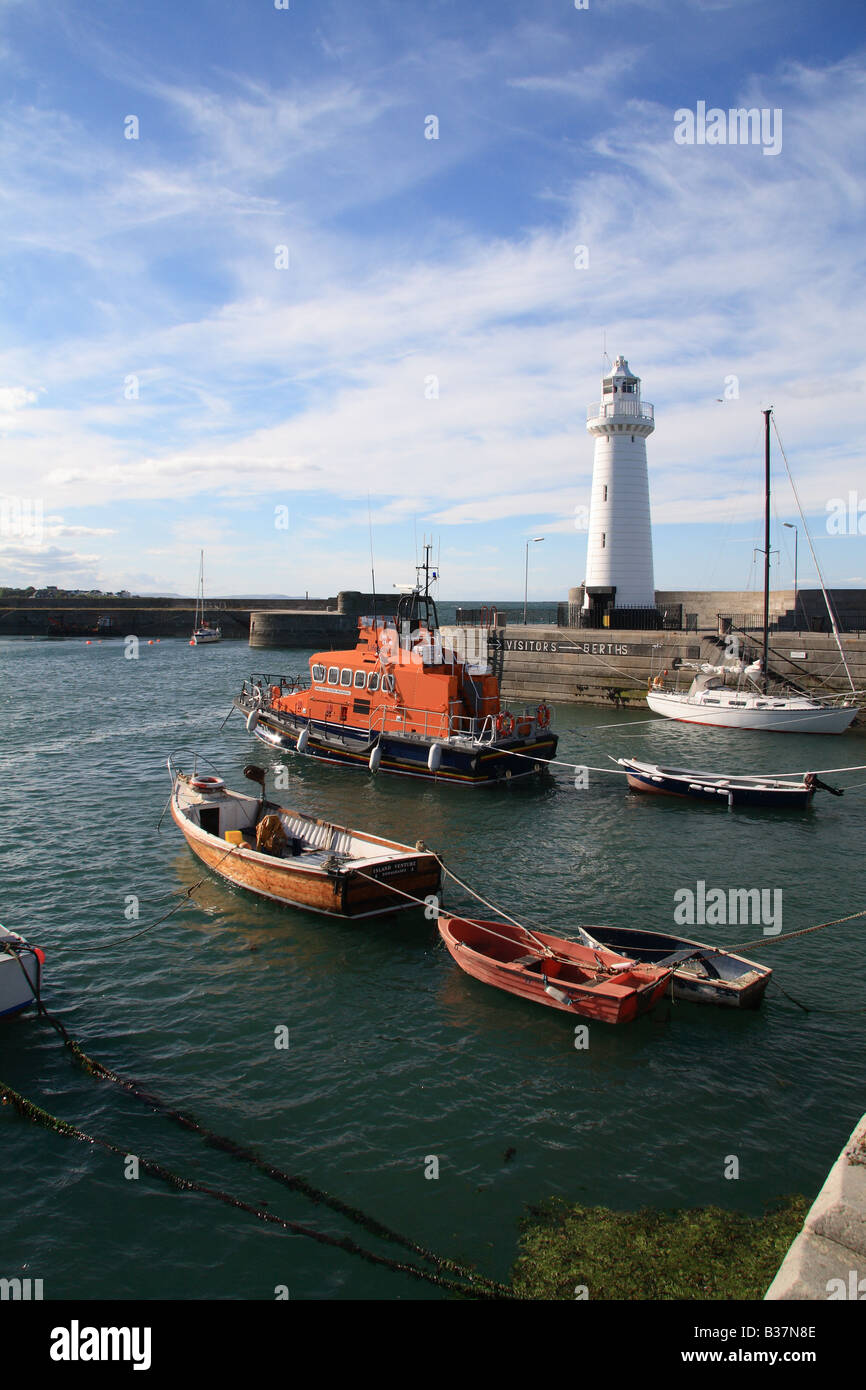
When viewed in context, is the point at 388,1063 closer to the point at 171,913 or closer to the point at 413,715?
the point at 171,913

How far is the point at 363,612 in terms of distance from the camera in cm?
9744

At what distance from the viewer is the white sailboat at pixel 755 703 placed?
33438mm

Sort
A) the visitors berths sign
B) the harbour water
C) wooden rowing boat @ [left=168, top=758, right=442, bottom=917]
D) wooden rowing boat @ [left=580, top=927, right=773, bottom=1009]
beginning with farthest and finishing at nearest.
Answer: the visitors berths sign, wooden rowing boat @ [left=168, top=758, right=442, bottom=917], wooden rowing boat @ [left=580, top=927, right=773, bottom=1009], the harbour water

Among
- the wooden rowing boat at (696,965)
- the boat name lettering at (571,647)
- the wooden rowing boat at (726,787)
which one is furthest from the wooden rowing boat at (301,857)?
the boat name lettering at (571,647)

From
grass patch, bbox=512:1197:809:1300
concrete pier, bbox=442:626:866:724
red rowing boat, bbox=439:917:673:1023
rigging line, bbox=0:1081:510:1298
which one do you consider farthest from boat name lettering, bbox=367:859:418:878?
concrete pier, bbox=442:626:866:724

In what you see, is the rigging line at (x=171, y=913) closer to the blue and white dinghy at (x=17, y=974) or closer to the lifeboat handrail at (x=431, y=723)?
the blue and white dinghy at (x=17, y=974)

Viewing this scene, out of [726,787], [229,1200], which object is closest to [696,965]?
[229,1200]

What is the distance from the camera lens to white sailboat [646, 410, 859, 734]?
110 ft

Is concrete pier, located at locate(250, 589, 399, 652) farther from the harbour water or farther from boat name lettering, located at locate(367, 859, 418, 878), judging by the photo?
boat name lettering, located at locate(367, 859, 418, 878)

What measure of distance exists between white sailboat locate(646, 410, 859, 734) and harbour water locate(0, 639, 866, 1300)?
13.7 metres

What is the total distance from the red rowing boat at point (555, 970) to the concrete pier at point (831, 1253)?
5.86 metres

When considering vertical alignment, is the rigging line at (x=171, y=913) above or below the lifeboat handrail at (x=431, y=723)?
below

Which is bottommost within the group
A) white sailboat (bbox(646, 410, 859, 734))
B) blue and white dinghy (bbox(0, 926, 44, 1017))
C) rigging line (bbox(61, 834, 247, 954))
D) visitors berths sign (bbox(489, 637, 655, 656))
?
rigging line (bbox(61, 834, 247, 954))

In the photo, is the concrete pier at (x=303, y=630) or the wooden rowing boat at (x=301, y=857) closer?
the wooden rowing boat at (x=301, y=857)
